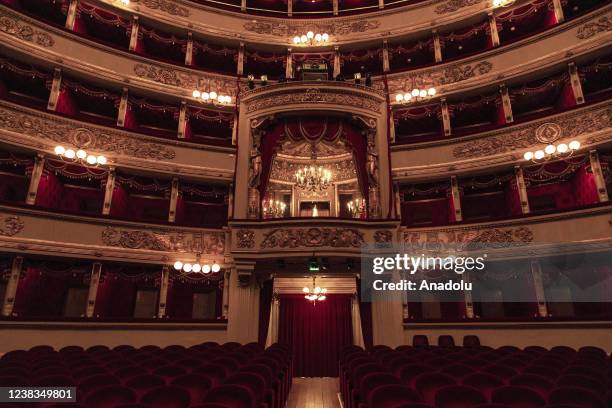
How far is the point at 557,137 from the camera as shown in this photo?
34.8ft

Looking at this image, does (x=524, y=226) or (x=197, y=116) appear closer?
(x=524, y=226)

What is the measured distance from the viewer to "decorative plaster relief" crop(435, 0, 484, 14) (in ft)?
45.9

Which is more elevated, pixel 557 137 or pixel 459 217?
pixel 557 137

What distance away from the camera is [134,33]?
1370 centimetres

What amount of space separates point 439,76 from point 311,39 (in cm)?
517

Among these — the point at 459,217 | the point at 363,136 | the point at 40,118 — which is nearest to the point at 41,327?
the point at 40,118

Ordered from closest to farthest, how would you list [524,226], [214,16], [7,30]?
[524,226]
[7,30]
[214,16]

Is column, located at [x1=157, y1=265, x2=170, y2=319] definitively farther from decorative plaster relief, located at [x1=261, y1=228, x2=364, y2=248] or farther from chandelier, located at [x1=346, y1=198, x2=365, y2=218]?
chandelier, located at [x1=346, y1=198, x2=365, y2=218]

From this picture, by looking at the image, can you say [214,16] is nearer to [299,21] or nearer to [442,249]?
[299,21]

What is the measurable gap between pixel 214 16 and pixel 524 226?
13.4 m

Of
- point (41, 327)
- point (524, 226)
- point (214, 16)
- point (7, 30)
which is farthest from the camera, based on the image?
point (214, 16)

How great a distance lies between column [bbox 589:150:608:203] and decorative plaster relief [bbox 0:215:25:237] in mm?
14788

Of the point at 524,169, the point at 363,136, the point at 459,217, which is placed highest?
the point at 363,136

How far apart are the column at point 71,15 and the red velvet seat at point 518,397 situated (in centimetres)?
1515
